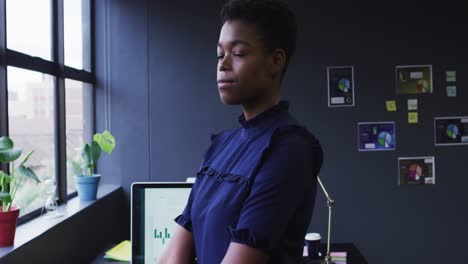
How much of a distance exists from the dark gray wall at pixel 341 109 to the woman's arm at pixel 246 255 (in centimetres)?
283

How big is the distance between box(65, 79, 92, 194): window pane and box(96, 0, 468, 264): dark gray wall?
0.23 m

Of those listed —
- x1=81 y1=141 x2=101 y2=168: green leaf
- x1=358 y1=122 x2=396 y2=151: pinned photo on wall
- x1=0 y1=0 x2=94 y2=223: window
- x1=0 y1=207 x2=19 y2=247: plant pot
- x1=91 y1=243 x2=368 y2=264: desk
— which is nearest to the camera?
x1=0 y1=207 x2=19 y2=247: plant pot

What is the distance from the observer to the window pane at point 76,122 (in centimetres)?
287

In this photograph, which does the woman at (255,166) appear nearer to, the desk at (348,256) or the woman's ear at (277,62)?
the woman's ear at (277,62)

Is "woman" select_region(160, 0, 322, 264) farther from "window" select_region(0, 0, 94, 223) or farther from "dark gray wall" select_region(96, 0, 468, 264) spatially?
"dark gray wall" select_region(96, 0, 468, 264)

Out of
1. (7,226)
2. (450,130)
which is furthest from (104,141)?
(450,130)

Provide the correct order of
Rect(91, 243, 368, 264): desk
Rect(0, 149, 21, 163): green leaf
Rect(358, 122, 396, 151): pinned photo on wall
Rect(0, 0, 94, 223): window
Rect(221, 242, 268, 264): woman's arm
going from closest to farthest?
Rect(221, 242, 268, 264): woman's arm
Rect(0, 149, 21, 163): green leaf
Rect(0, 0, 94, 223): window
Rect(91, 243, 368, 264): desk
Rect(358, 122, 396, 151): pinned photo on wall

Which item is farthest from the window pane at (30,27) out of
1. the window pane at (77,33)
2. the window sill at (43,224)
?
the window sill at (43,224)

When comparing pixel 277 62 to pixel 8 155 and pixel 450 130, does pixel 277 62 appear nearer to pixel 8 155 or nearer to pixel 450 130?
pixel 8 155

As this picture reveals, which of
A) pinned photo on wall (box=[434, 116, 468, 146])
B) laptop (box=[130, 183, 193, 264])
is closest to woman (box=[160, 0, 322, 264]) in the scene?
laptop (box=[130, 183, 193, 264])

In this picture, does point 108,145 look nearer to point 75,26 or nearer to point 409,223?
point 75,26

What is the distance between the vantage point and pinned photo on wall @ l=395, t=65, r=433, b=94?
3.56 metres

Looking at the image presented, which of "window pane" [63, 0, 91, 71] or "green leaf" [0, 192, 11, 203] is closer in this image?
"green leaf" [0, 192, 11, 203]

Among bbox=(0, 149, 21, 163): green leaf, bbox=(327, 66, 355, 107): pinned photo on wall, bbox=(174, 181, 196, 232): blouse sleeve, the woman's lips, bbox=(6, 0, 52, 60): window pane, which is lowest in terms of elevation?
bbox=(174, 181, 196, 232): blouse sleeve
